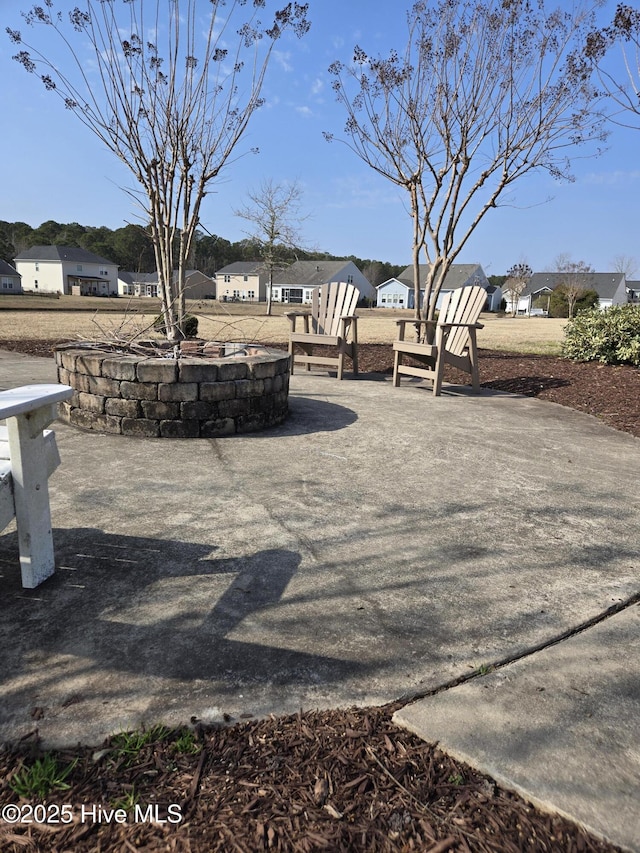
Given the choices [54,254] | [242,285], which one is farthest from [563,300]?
[54,254]

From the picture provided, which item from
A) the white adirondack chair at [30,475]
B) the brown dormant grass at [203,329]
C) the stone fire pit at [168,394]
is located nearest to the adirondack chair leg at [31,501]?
the white adirondack chair at [30,475]

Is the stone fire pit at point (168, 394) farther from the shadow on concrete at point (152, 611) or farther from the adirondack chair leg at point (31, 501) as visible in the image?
the adirondack chair leg at point (31, 501)

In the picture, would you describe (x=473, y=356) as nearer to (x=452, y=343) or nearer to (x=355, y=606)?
(x=452, y=343)

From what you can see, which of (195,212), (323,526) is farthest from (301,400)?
(195,212)

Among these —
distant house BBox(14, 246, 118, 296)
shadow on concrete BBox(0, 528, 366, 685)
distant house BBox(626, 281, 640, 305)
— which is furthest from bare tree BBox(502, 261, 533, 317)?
shadow on concrete BBox(0, 528, 366, 685)

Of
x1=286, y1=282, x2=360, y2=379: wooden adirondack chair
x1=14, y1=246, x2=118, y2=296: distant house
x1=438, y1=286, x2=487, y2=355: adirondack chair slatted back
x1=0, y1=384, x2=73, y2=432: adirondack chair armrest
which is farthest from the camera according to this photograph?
x1=14, y1=246, x2=118, y2=296: distant house

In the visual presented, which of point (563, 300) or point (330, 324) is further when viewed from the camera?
point (563, 300)

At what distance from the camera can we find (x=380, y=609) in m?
1.79

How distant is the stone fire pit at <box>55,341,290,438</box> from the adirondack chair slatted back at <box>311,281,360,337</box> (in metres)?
2.73

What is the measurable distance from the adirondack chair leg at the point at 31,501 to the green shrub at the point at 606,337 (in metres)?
7.49

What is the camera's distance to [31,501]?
1743 mm

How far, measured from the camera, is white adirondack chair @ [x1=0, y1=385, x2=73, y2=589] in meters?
1.65

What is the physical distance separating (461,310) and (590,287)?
57.9 m

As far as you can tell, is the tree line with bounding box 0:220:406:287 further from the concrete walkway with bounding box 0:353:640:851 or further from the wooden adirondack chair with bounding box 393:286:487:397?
the concrete walkway with bounding box 0:353:640:851
